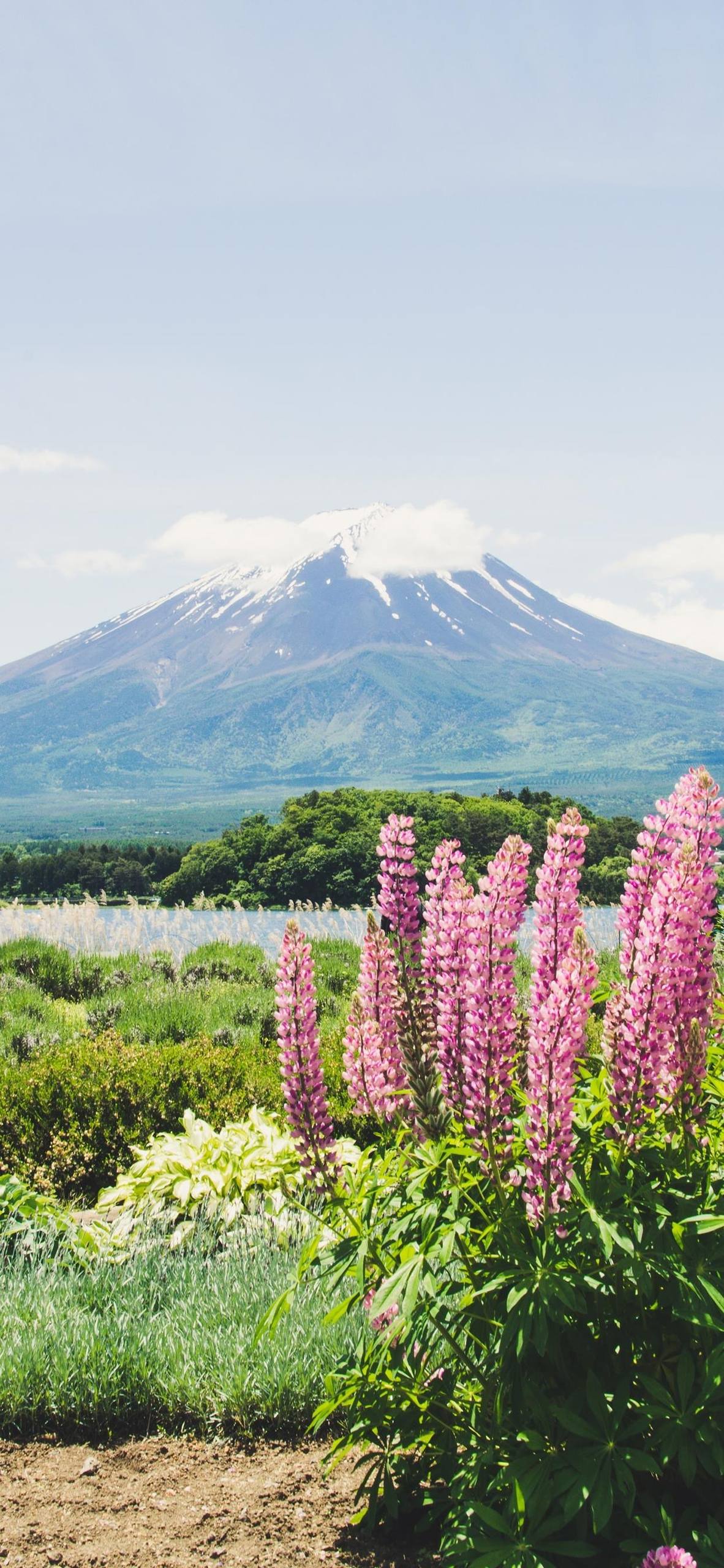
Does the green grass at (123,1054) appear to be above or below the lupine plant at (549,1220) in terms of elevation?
below

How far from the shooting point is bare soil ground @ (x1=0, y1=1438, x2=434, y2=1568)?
3779mm

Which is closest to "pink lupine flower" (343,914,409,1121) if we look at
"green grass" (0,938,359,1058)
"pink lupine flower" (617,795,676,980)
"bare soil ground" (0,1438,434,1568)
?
"pink lupine flower" (617,795,676,980)

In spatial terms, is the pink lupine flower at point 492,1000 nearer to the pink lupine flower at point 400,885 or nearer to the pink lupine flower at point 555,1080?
the pink lupine flower at point 555,1080

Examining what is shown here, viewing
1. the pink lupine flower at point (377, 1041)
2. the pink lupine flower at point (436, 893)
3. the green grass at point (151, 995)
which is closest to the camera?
the pink lupine flower at point (436, 893)

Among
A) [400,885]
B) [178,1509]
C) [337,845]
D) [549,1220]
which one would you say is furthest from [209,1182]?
[337,845]

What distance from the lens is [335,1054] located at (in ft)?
31.6

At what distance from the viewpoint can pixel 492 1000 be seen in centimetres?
330

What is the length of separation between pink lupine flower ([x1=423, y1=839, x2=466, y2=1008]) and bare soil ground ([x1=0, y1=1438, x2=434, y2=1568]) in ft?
6.32

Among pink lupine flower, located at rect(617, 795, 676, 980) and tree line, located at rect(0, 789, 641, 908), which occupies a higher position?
pink lupine flower, located at rect(617, 795, 676, 980)

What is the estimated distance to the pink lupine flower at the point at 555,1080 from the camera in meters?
3.15

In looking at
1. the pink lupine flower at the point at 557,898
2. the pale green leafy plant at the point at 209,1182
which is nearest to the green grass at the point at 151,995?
the pale green leafy plant at the point at 209,1182

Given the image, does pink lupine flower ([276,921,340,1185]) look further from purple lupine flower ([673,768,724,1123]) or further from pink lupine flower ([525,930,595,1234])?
purple lupine flower ([673,768,724,1123])

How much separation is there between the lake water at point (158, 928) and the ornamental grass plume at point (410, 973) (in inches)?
401

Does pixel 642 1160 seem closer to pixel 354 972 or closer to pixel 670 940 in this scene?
pixel 670 940
